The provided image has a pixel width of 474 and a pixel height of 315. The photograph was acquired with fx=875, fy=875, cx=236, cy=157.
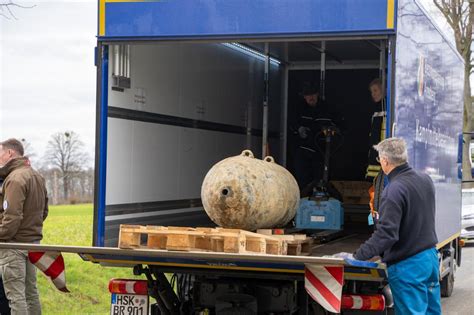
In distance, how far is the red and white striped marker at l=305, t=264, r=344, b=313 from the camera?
249 inches

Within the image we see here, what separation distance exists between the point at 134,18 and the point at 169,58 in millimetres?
1377

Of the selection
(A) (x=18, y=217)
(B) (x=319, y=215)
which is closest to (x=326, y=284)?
(B) (x=319, y=215)

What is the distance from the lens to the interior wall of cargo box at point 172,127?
7.86m

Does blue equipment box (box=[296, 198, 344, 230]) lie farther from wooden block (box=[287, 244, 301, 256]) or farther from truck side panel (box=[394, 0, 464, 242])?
wooden block (box=[287, 244, 301, 256])

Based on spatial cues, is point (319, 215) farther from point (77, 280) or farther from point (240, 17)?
point (77, 280)

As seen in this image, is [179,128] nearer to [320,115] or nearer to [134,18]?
[134,18]

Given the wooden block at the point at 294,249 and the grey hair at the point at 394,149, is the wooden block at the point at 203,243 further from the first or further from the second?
the grey hair at the point at 394,149

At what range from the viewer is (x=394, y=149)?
6648 millimetres

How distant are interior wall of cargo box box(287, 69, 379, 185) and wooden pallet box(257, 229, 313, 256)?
17.6 feet

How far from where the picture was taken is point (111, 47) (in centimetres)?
754

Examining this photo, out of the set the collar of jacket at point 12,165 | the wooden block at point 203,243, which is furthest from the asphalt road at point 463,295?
the collar of jacket at point 12,165

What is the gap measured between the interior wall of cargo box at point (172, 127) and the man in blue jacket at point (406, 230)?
2.43m

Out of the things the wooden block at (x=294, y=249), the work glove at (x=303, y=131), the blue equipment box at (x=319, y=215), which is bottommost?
Result: the wooden block at (x=294, y=249)

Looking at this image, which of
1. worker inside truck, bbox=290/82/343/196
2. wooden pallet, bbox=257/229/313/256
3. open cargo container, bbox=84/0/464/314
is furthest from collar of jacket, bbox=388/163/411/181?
worker inside truck, bbox=290/82/343/196
